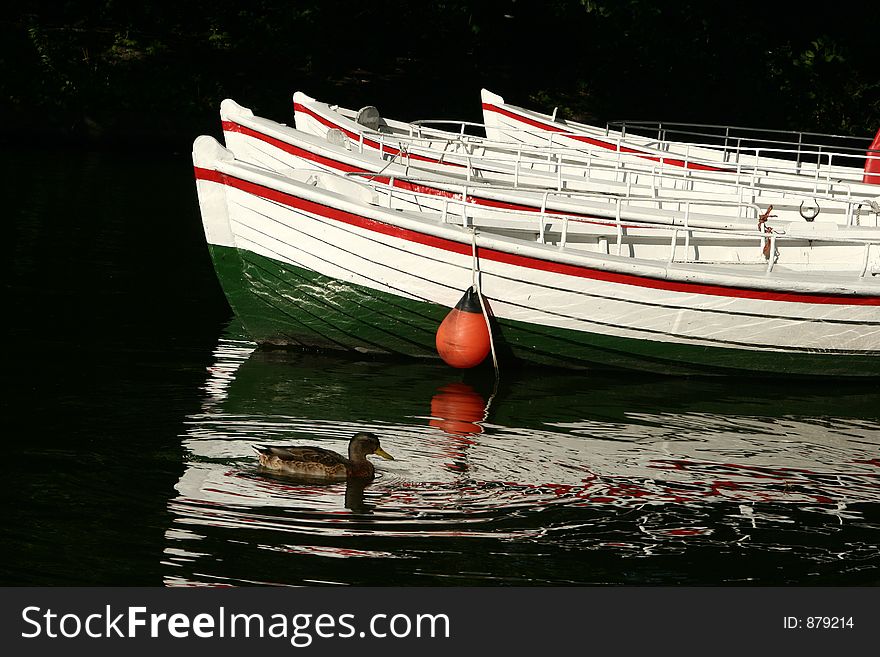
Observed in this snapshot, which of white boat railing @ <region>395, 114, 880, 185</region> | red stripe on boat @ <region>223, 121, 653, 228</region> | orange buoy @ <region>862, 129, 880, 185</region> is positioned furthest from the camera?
orange buoy @ <region>862, 129, 880, 185</region>

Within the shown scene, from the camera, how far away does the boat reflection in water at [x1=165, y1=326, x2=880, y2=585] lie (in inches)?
343

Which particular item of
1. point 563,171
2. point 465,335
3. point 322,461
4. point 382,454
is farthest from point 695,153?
point 322,461

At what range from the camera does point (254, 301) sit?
48.3ft

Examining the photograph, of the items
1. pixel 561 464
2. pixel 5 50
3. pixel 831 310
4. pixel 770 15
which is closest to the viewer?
pixel 561 464

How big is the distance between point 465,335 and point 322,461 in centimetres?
393

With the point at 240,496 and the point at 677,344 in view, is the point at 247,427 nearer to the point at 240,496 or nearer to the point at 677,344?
the point at 240,496

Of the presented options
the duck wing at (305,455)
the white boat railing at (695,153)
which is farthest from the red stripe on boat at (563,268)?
the white boat railing at (695,153)

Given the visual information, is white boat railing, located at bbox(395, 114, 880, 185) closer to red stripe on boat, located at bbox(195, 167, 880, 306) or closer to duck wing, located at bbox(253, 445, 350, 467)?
red stripe on boat, located at bbox(195, 167, 880, 306)

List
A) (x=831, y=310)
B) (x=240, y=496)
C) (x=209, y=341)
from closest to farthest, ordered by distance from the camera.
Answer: (x=240, y=496) < (x=831, y=310) < (x=209, y=341)

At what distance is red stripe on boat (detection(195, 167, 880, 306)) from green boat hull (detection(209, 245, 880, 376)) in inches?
26.7

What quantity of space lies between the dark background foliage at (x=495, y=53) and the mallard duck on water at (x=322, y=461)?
94.6 ft

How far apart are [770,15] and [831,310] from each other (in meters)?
30.5

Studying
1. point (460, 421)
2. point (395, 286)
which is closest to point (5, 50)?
point (395, 286)

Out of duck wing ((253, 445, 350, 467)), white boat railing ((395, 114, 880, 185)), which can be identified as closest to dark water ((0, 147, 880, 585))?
duck wing ((253, 445, 350, 467))
